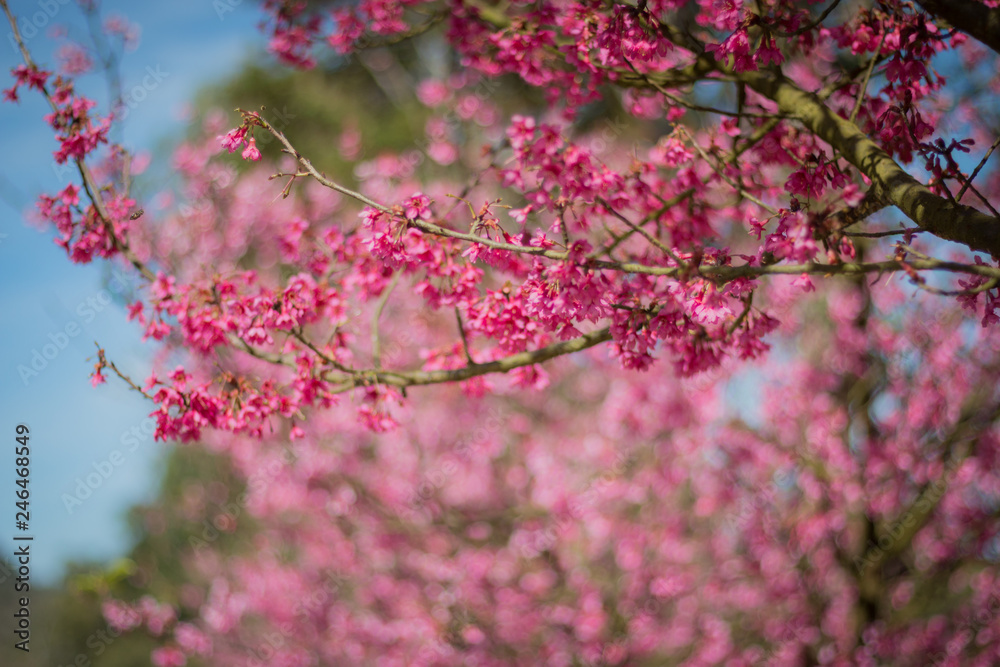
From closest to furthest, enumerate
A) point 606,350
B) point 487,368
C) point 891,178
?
point 891,178 < point 487,368 < point 606,350

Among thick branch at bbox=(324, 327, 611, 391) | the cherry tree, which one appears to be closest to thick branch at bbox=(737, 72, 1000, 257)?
the cherry tree

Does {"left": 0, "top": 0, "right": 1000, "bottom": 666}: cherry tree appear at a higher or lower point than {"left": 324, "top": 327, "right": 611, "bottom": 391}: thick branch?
higher

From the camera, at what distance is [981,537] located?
237 inches

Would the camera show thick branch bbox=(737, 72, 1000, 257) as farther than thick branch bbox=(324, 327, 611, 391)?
No

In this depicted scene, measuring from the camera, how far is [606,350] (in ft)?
15.4

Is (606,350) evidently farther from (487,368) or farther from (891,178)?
(891,178)

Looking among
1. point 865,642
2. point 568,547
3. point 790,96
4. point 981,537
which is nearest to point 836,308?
point 981,537

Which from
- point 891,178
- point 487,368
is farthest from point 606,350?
point 891,178

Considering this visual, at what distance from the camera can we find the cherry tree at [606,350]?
258 centimetres

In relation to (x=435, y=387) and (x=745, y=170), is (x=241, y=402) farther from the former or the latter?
(x=435, y=387)

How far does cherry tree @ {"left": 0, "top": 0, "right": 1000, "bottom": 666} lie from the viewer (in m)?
2.58

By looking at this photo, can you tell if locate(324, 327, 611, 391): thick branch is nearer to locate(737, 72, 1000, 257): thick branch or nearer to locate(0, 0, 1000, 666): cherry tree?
locate(0, 0, 1000, 666): cherry tree

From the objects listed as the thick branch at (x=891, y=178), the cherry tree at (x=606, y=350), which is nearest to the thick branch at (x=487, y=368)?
the cherry tree at (x=606, y=350)

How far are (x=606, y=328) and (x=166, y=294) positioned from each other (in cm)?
205
